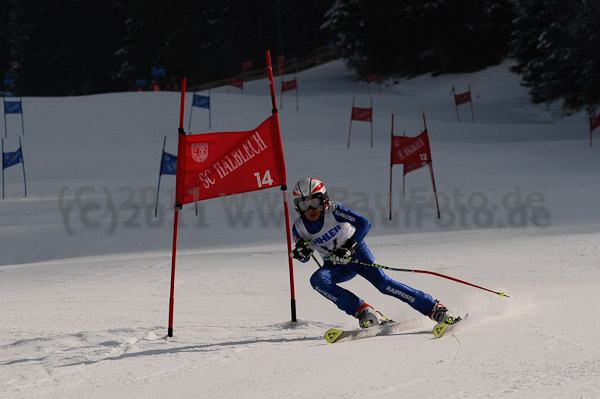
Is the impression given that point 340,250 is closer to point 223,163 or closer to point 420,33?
point 223,163

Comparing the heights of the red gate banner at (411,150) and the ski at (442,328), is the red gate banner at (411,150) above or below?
above

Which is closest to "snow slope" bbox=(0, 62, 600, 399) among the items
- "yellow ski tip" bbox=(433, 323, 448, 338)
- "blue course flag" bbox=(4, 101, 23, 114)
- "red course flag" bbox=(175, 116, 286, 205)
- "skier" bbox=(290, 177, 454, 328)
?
"yellow ski tip" bbox=(433, 323, 448, 338)

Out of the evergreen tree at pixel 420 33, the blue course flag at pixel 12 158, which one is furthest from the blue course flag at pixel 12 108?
the evergreen tree at pixel 420 33

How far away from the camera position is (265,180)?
20.5 feet

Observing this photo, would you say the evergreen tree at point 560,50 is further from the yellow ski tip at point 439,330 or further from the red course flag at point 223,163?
the yellow ski tip at point 439,330

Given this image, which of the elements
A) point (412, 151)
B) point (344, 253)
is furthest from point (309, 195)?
point (412, 151)

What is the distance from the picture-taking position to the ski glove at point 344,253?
5578mm

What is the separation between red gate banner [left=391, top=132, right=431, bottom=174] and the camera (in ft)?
48.9

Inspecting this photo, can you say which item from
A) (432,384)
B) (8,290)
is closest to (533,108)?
(8,290)

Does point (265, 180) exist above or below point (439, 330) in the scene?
above

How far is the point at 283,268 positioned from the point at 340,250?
4.37 m

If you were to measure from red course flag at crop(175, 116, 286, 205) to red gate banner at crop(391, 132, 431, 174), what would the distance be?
9085mm

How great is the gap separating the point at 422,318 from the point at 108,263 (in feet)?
20.4

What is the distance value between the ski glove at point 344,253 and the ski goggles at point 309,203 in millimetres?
374
